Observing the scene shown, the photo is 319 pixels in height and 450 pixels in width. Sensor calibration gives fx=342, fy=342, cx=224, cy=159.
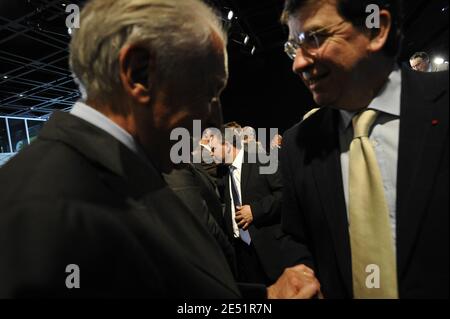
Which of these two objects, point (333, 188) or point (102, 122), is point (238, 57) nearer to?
point (333, 188)

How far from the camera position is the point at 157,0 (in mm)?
878

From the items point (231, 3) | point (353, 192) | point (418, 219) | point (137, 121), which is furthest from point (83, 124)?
point (231, 3)

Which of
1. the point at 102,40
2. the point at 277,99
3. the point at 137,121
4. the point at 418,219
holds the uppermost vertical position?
the point at 277,99

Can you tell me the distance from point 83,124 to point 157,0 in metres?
0.37

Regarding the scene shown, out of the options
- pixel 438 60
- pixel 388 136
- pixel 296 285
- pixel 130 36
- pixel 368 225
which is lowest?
pixel 296 285

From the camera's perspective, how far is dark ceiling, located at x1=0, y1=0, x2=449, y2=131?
579 centimetres

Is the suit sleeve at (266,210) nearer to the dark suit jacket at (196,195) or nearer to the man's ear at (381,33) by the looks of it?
the dark suit jacket at (196,195)

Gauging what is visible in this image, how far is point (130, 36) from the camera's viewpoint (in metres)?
0.85

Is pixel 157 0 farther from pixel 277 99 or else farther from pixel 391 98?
pixel 277 99

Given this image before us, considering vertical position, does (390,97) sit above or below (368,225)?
above

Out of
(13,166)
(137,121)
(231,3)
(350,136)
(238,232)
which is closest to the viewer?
(13,166)

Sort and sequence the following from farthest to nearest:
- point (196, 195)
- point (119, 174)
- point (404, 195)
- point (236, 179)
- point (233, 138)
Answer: point (233, 138)
point (236, 179)
point (196, 195)
point (404, 195)
point (119, 174)

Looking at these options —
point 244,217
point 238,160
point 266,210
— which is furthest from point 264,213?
A: point 238,160

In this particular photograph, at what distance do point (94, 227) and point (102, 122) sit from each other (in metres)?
0.32
